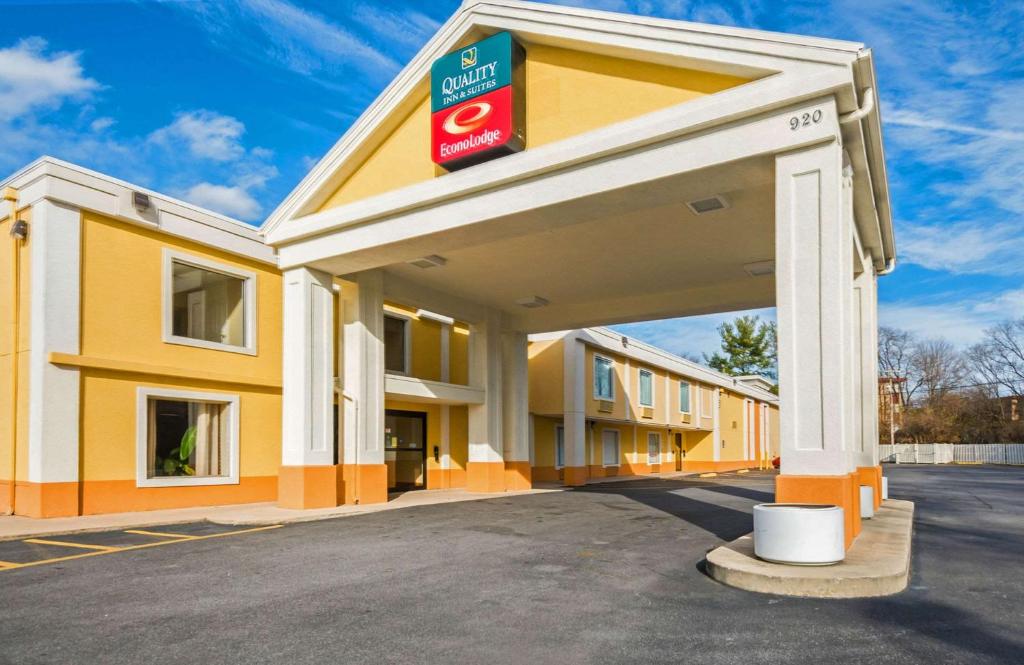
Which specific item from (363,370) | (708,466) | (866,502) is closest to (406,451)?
(363,370)

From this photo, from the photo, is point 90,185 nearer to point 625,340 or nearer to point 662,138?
point 662,138

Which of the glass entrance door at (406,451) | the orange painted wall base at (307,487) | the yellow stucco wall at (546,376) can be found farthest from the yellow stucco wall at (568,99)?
the yellow stucco wall at (546,376)

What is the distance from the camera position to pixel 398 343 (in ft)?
69.9

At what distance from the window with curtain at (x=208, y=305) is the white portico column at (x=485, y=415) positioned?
22.4 feet

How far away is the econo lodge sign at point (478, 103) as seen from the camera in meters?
12.1

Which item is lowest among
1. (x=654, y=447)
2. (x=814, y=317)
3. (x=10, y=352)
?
(x=654, y=447)

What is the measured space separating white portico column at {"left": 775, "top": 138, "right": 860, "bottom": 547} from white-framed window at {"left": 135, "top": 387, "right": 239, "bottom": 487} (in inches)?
473

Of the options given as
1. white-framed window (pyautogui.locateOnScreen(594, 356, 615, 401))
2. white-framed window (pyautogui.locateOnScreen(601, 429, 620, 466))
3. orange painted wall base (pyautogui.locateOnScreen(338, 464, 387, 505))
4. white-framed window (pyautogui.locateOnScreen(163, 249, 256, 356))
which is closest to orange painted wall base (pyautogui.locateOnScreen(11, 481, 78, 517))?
white-framed window (pyautogui.locateOnScreen(163, 249, 256, 356))

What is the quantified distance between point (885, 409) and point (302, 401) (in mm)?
67024

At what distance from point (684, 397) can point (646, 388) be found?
5791 millimetres

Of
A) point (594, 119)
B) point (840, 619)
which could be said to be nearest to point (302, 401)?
point (594, 119)

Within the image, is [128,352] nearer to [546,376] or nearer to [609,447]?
[546,376]

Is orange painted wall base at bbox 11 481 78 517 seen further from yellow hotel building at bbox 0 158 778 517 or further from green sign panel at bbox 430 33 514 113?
green sign panel at bbox 430 33 514 113

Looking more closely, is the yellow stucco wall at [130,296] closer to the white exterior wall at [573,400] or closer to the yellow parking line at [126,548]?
the yellow parking line at [126,548]
